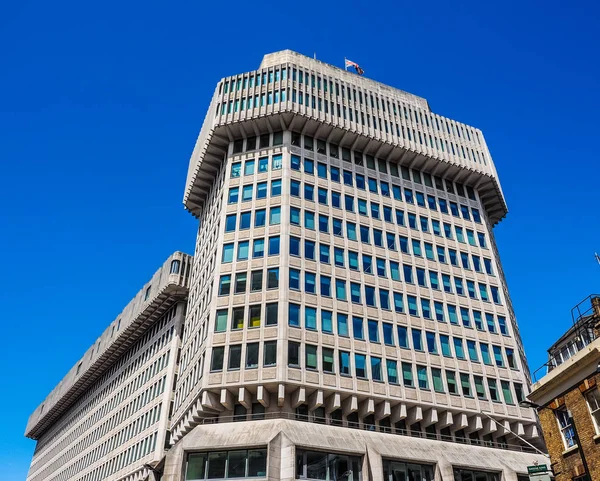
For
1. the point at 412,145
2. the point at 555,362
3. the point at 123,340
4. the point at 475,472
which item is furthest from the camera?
the point at 123,340

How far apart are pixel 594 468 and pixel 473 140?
5160 cm

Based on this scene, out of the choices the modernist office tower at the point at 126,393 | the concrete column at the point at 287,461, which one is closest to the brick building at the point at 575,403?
the concrete column at the point at 287,461

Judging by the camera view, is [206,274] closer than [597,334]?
No

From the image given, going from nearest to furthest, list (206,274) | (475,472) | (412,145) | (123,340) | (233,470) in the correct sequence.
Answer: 1. (233,470)
2. (475,472)
3. (206,274)
4. (412,145)
5. (123,340)

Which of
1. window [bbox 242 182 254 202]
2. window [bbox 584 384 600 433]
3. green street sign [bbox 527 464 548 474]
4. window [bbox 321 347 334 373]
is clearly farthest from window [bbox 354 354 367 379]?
window [bbox 584 384 600 433]

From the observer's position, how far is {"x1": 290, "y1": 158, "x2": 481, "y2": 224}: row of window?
58722 millimetres

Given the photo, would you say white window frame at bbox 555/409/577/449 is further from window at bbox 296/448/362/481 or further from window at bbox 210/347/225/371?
window at bbox 210/347/225/371

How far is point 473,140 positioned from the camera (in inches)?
2822

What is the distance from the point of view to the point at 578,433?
2861cm

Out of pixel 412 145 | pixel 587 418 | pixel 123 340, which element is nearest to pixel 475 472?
pixel 587 418

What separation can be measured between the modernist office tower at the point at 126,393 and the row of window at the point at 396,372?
27.3 metres

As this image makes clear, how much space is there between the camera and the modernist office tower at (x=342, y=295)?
44.5 m

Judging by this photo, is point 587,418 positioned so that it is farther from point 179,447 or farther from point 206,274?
point 206,274

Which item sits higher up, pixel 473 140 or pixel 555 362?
pixel 473 140
